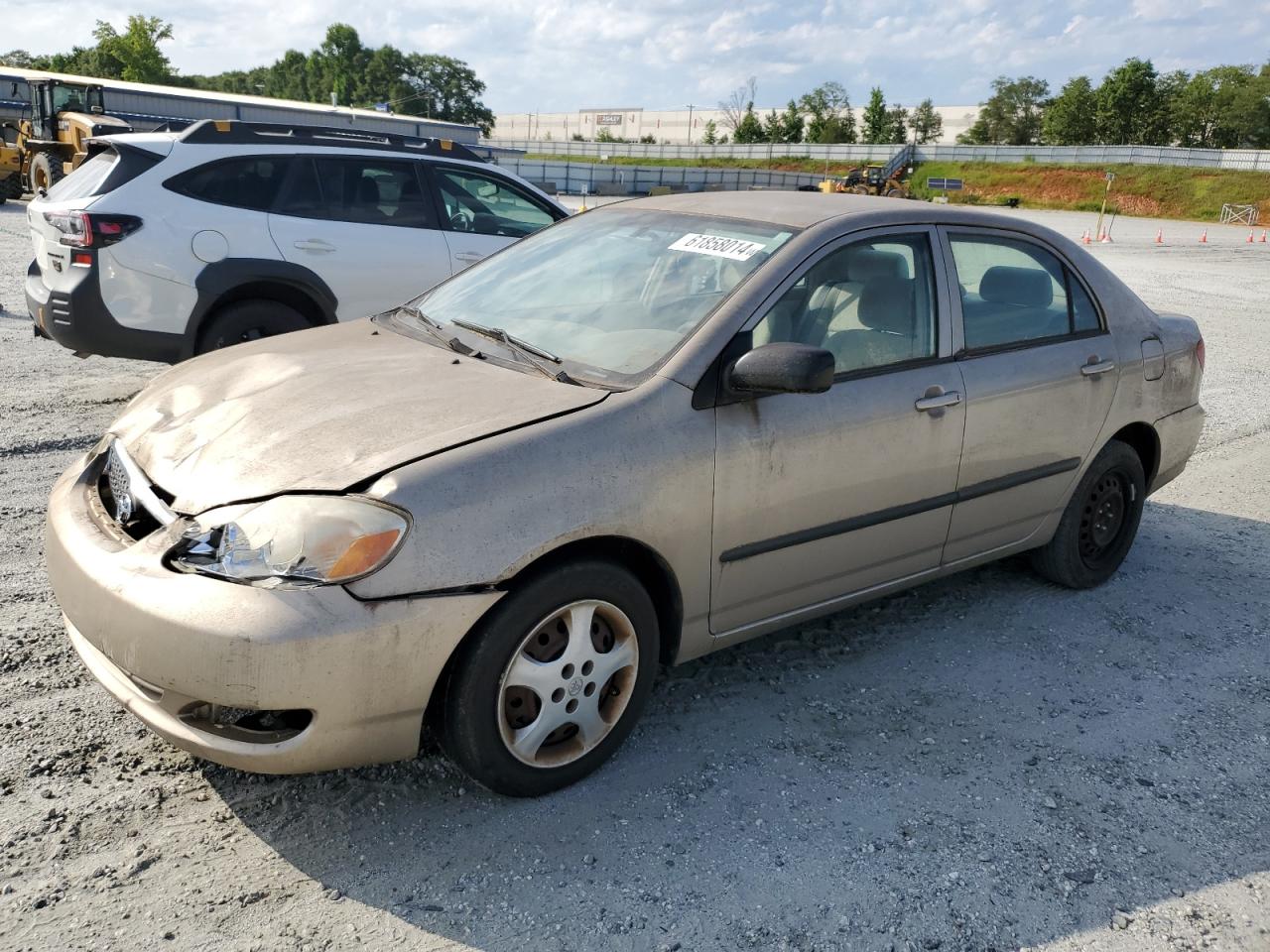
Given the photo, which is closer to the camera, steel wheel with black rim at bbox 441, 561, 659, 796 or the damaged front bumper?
the damaged front bumper

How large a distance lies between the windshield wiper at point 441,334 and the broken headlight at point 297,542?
3.43 feet

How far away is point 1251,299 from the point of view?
Result: 16.5 metres

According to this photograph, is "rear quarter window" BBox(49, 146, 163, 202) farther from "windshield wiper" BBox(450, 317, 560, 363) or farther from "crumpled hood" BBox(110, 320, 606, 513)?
"windshield wiper" BBox(450, 317, 560, 363)

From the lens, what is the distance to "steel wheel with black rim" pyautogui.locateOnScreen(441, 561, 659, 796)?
2.78 m

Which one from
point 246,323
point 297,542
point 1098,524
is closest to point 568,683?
point 297,542

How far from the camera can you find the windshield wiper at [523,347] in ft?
10.8

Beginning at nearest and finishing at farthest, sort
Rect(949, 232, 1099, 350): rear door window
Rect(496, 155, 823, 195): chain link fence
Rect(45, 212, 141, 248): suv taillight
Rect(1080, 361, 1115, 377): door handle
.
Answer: Rect(949, 232, 1099, 350): rear door window
Rect(1080, 361, 1115, 377): door handle
Rect(45, 212, 141, 248): suv taillight
Rect(496, 155, 823, 195): chain link fence

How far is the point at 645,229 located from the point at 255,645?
2236 mm

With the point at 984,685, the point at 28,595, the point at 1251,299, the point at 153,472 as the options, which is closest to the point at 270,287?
the point at 28,595

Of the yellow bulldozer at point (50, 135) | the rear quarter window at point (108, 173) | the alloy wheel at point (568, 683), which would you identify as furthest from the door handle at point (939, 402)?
the yellow bulldozer at point (50, 135)

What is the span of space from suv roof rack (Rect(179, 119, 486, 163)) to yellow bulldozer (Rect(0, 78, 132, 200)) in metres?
13.1

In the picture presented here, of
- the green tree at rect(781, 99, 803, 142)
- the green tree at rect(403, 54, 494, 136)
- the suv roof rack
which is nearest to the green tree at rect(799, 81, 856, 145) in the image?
the green tree at rect(781, 99, 803, 142)

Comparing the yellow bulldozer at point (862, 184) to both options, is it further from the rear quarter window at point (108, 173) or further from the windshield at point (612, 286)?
the windshield at point (612, 286)

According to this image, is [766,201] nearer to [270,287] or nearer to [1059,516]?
[1059,516]
